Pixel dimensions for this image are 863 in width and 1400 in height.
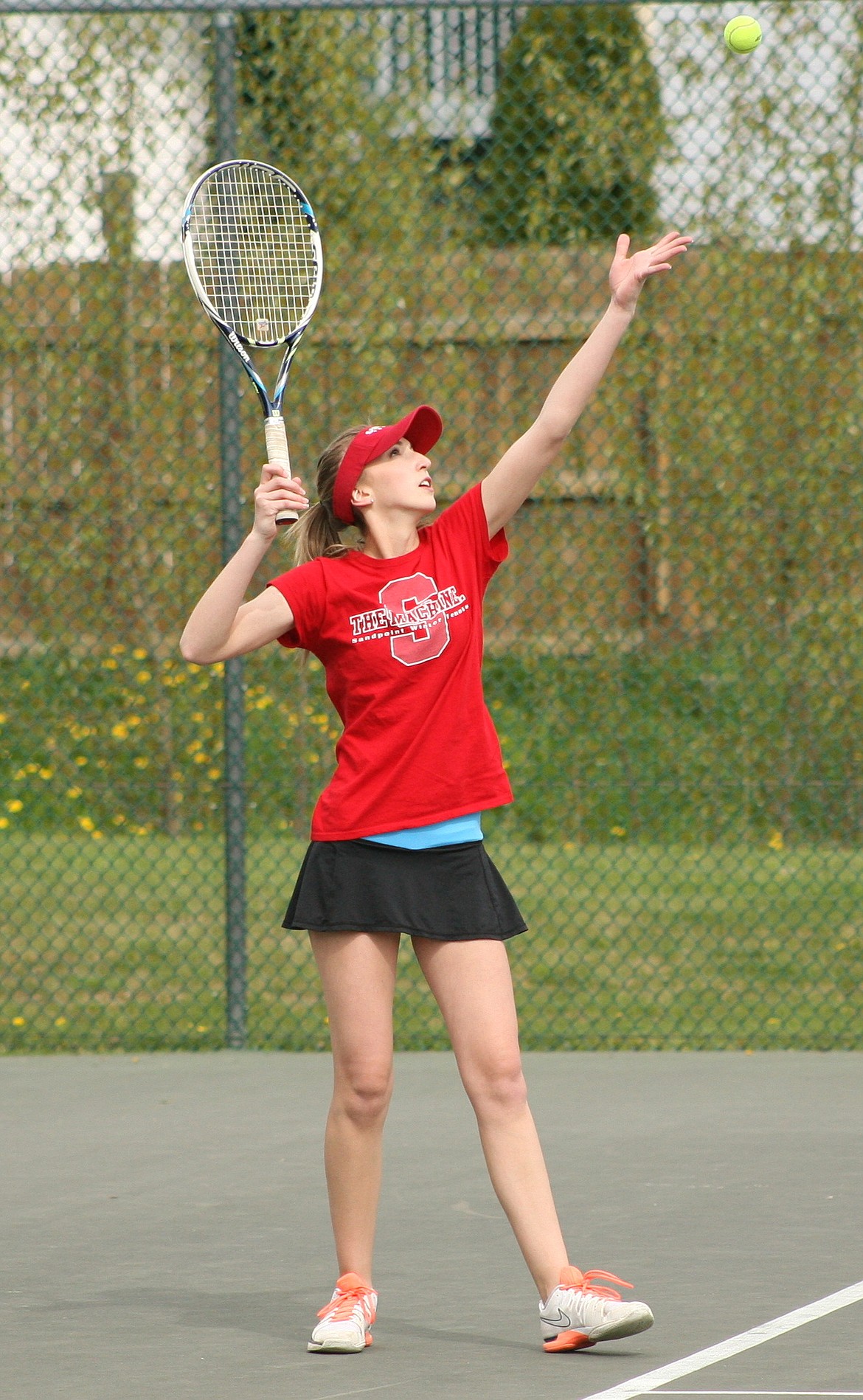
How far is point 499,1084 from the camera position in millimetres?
3713

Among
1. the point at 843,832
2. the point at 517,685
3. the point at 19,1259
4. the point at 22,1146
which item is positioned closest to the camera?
the point at 19,1259

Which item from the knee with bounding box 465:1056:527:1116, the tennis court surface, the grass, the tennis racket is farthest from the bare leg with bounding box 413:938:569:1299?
the grass

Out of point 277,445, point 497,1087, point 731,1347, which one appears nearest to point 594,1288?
point 731,1347

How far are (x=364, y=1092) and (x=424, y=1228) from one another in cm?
97

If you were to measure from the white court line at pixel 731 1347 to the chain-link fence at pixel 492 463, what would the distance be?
2801 mm

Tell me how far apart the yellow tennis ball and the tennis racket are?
1.35 meters

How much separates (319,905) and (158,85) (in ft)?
13.8

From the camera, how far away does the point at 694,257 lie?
276 inches

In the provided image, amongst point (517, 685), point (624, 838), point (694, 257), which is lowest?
point (624, 838)

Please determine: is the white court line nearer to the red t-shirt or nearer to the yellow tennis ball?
the red t-shirt

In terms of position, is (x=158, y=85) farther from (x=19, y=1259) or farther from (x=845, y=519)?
(x=19, y=1259)

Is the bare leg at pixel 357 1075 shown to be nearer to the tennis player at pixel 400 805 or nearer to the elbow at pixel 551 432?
the tennis player at pixel 400 805

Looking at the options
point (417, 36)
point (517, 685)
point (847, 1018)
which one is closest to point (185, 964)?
point (517, 685)

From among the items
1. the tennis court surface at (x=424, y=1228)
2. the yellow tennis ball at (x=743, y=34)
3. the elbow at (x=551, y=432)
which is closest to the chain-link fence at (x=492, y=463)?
the tennis court surface at (x=424, y=1228)
